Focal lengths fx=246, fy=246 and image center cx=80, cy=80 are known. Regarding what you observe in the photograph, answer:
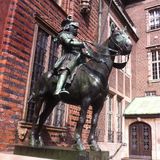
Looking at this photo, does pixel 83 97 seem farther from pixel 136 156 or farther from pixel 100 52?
pixel 136 156

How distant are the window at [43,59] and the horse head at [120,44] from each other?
6.94ft

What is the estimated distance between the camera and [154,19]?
1791 centimetres

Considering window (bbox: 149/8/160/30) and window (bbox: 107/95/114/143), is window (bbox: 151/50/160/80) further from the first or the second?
window (bbox: 107/95/114/143)

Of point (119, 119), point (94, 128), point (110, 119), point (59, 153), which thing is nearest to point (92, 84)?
point (94, 128)

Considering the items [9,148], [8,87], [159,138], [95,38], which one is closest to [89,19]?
[95,38]

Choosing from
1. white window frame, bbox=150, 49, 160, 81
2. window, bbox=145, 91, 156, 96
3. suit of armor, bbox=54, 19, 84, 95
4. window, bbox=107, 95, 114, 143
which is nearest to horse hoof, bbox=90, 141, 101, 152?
suit of armor, bbox=54, 19, 84, 95

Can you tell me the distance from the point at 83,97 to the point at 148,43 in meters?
14.7

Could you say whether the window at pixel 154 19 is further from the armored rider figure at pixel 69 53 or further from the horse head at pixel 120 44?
the armored rider figure at pixel 69 53

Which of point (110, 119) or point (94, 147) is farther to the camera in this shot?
point (110, 119)

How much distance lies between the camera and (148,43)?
17391 millimetres

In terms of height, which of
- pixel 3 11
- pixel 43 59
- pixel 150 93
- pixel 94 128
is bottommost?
pixel 94 128

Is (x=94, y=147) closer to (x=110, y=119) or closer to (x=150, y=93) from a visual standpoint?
(x=110, y=119)

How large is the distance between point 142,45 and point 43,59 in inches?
493

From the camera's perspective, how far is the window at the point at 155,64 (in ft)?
54.7
